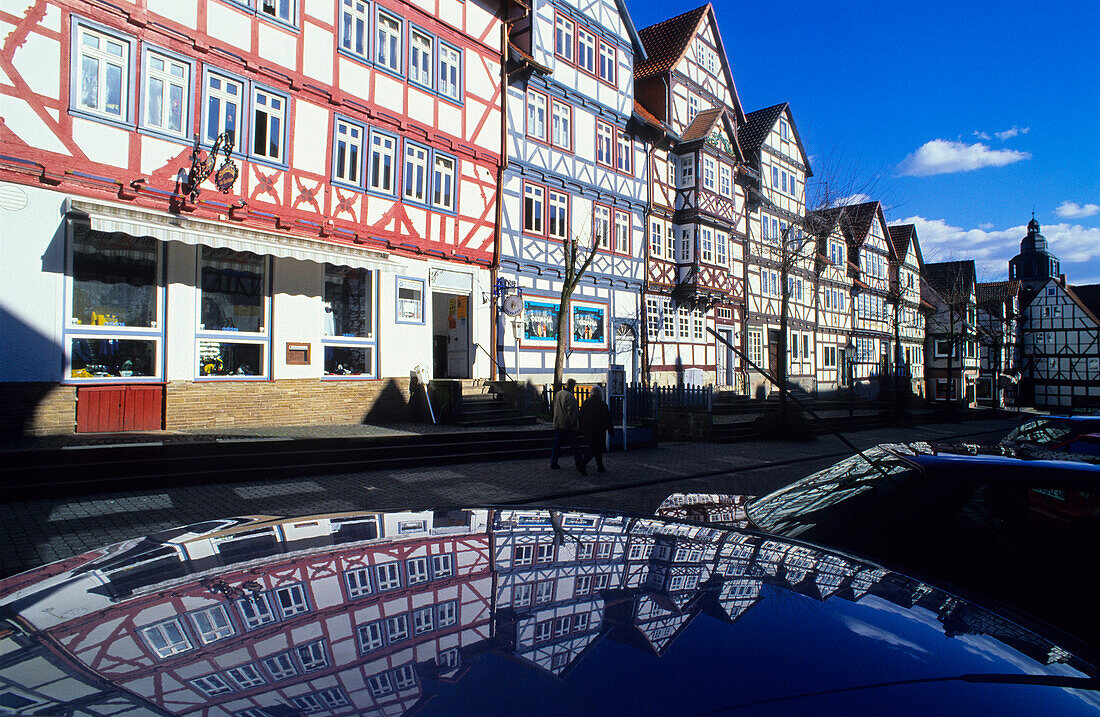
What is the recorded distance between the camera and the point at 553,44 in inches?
795

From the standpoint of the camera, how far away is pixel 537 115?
19.7 m

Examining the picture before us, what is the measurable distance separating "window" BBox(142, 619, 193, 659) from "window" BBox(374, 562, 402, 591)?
43cm

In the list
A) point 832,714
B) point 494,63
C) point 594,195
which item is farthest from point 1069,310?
point 832,714

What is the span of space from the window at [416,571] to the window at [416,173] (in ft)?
49.9

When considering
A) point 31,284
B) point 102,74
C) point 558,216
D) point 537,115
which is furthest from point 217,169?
point 558,216

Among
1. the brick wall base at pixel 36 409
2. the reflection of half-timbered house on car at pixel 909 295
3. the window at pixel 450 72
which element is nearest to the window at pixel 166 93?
the brick wall base at pixel 36 409

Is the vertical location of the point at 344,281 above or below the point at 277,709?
above

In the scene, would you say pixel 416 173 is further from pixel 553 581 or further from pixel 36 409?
pixel 553 581

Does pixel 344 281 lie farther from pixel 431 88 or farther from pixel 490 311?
pixel 431 88

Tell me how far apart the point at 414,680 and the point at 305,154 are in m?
14.6

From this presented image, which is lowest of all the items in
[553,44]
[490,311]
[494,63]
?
[490,311]

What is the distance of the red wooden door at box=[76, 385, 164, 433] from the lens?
10.2m

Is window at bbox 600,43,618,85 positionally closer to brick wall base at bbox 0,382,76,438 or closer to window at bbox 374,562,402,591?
brick wall base at bbox 0,382,76,438

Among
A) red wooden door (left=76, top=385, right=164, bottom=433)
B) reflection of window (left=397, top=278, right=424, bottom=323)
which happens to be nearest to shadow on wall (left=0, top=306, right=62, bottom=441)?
red wooden door (left=76, top=385, right=164, bottom=433)
